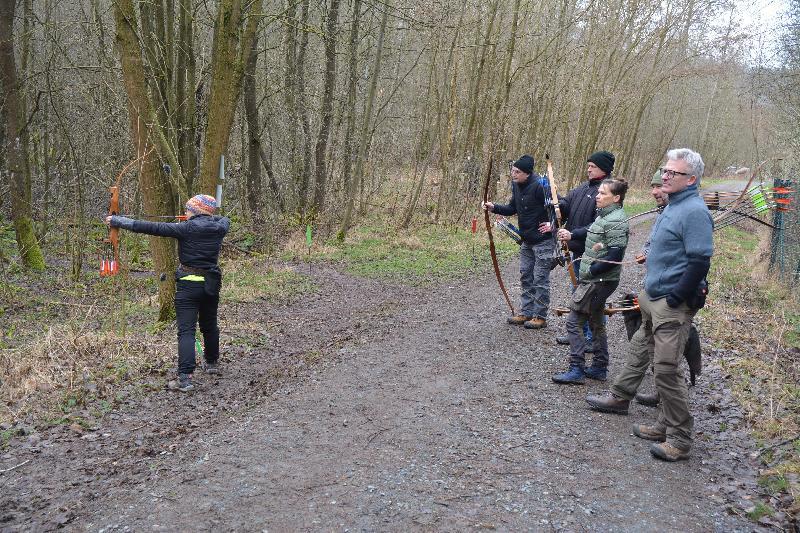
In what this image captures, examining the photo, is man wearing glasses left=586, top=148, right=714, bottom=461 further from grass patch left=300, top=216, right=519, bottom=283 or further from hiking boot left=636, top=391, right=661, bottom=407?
grass patch left=300, top=216, right=519, bottom=283

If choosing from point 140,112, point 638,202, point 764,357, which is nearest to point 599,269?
point 764,357

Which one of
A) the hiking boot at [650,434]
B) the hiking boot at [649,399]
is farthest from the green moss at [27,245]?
the hiking boot at [650,434]

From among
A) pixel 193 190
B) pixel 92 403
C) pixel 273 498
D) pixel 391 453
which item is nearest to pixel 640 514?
pixel 391 453

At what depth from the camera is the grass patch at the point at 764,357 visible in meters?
4.78

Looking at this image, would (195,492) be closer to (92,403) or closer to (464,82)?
(92,403)

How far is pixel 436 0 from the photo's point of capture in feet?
50.8

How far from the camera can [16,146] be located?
44.1 feet

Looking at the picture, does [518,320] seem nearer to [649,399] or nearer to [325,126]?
[649,399]

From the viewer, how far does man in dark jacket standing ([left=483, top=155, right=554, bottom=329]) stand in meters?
8.02

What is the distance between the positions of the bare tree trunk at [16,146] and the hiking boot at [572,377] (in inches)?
476

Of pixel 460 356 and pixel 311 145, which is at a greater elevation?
pixel 311 145

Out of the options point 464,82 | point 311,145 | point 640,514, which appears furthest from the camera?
point 464,82

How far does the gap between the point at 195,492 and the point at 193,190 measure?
9.87m

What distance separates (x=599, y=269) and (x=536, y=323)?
2.51 meters
